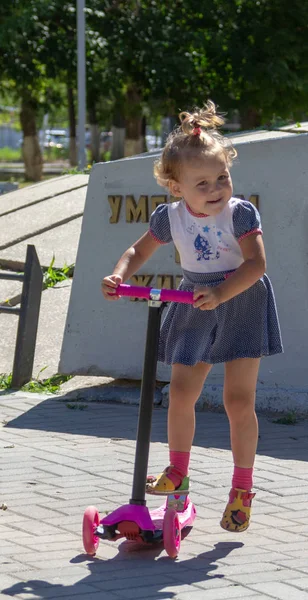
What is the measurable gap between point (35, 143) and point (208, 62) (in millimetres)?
7935

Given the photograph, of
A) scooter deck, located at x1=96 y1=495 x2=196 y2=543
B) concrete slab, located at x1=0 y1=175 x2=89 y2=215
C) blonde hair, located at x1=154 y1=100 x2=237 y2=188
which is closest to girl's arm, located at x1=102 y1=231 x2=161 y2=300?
blonde hair, located at x1=154 y1=100 x2=237 y2=188

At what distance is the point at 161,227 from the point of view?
3.98 metres

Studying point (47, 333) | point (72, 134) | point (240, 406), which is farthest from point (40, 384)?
point (72, 134)

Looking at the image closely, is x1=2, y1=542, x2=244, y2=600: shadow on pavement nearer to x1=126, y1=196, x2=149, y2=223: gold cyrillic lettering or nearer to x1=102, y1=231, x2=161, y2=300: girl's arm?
x1=102, y1=231, x2=161, y2=300: girl's arm

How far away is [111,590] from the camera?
337cm

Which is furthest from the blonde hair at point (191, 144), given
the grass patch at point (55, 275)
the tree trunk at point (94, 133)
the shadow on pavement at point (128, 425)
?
the tree trunk at point (94, 133)

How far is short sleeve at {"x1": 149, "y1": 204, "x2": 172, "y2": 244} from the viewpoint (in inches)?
156

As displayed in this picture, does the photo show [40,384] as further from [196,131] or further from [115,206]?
[196,131]

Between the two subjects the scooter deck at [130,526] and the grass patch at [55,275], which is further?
the grass patch at [55,275]

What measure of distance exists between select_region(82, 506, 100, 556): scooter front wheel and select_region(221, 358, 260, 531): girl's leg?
51 cm

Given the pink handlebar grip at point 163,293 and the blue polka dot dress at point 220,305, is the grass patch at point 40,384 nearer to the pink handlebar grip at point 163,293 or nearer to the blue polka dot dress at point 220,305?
the blue polka dot dress at point 220,305

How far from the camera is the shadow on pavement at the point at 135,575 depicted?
3.34m

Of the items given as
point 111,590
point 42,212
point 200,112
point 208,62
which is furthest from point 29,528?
point 208,62

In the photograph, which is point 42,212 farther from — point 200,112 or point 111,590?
point 111,590
